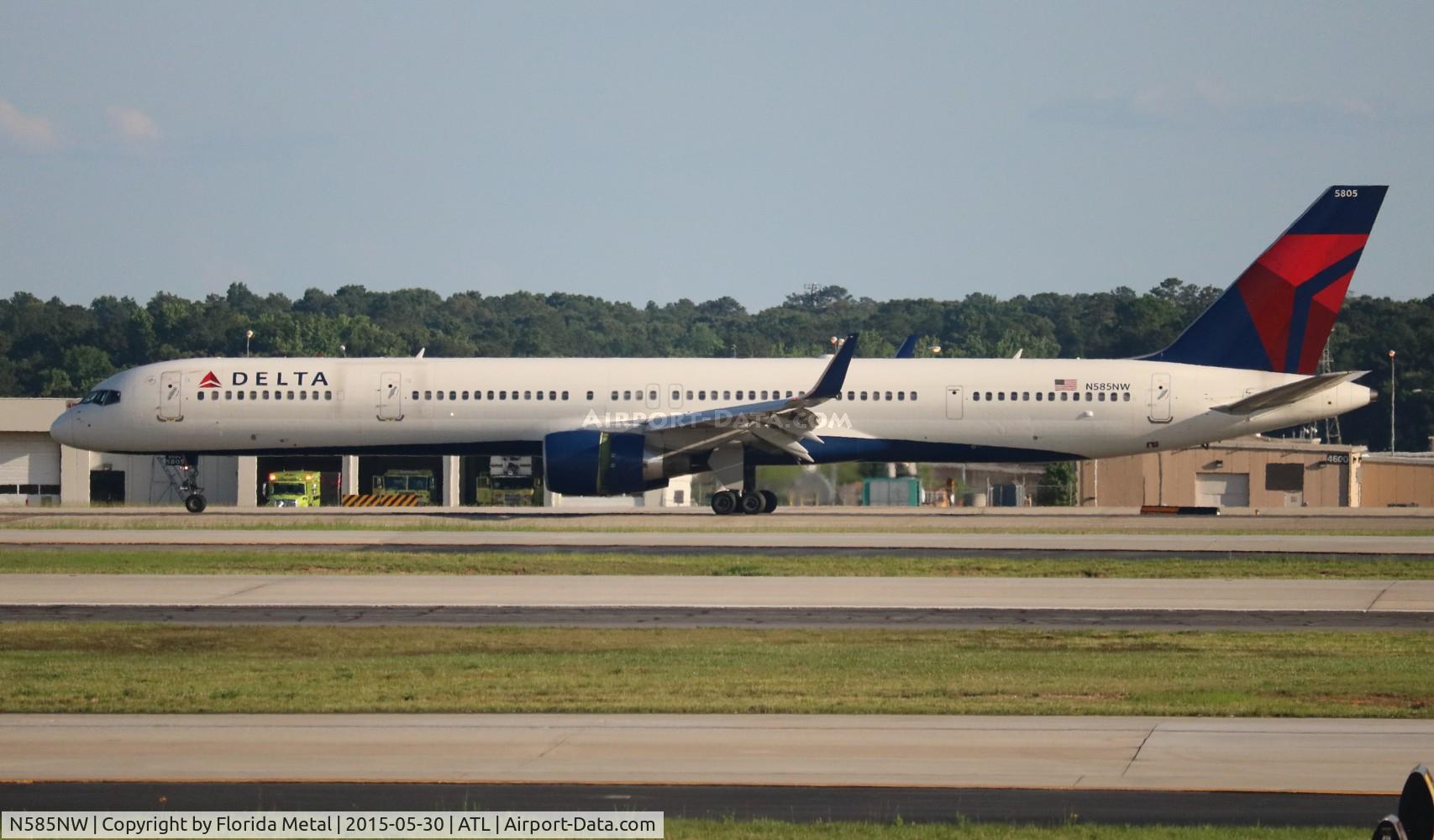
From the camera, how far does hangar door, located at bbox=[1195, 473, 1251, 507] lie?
6556cm

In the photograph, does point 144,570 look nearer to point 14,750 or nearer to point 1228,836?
point 14,750

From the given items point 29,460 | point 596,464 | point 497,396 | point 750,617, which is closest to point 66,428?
point 497,396

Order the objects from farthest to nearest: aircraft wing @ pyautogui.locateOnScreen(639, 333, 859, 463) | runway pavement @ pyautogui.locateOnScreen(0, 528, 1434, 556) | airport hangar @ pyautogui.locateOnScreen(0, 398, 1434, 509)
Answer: airport hangar @ pyautogui.locateOnScreen(0, 398, 1434, 509) → aircraft wing @ pyautogui.locateOnScreen(639, 333, 859, 463) → runway pavement @ pyautogui.locateOnScreen(0, 528, 1434, 556)

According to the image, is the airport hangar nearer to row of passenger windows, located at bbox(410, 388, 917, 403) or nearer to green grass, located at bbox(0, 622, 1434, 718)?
row of passenger windows, located at bbox(410, 388, 917, 403)

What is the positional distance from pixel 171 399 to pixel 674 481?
24338 mm

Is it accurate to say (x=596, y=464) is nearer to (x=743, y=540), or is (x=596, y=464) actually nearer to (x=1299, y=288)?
(x=743, y=540)

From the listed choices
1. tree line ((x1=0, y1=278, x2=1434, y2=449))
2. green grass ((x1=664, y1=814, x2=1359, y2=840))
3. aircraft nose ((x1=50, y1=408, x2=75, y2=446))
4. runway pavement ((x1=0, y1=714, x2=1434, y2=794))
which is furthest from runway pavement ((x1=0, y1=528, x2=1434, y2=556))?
tree line ((x1=0, y1=278, x2=1434, y2=449))

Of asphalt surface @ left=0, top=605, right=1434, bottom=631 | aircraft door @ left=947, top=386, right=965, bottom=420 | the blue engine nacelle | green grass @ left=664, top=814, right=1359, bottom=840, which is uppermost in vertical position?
aircraft door @ left=947, top=386, right=965, bottom=420

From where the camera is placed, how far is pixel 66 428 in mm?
47188

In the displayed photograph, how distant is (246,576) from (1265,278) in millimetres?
30166

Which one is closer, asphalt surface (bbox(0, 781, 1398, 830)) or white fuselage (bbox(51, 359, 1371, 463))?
asphalt surface (bbox(0, 781, 1398, 830))

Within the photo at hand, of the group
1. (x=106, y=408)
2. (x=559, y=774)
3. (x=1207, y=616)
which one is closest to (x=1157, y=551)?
(x=1207, y=616)

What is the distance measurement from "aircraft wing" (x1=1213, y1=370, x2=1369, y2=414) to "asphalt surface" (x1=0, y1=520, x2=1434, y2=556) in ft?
20.2

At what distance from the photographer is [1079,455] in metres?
45.8
